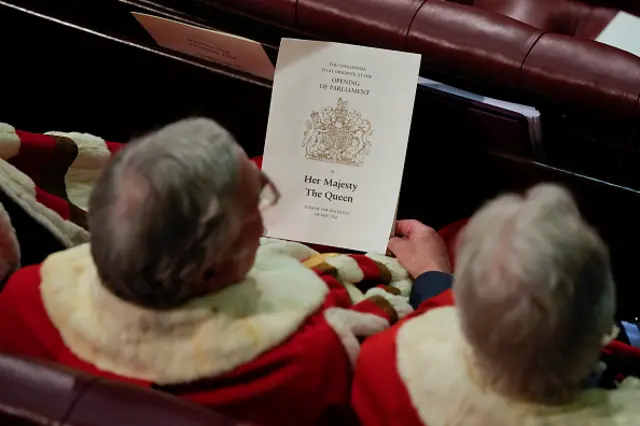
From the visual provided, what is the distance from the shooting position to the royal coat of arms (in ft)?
4.12

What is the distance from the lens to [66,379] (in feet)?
2.37

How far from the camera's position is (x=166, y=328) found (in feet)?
2.80

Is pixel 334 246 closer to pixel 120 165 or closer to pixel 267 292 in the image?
pixel 267 292

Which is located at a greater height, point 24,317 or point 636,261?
point 636,261

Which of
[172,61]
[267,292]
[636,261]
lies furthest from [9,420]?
[636,261]

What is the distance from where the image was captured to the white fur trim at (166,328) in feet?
2.80

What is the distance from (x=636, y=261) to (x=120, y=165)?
0.88 m

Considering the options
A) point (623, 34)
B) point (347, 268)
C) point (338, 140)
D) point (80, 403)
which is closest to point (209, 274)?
point (80, 403)

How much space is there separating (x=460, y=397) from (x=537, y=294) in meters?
0.17

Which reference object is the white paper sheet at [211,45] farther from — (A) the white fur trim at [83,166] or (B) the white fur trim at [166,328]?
(B) the white fur trim at [166,328]

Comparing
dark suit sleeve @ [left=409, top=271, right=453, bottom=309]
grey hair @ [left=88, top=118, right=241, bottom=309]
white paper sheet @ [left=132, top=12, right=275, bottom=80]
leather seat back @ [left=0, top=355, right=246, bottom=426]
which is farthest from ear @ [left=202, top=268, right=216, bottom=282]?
white paper sheet @ [left=132, top=12, right=275, bottom=80]

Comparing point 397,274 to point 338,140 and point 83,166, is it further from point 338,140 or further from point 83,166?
point 83,166

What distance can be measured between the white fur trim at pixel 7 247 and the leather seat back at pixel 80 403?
36 centimetres

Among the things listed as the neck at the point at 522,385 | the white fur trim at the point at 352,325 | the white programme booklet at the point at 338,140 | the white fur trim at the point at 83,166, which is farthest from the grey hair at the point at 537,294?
the white fur trim at the point at 83,166
